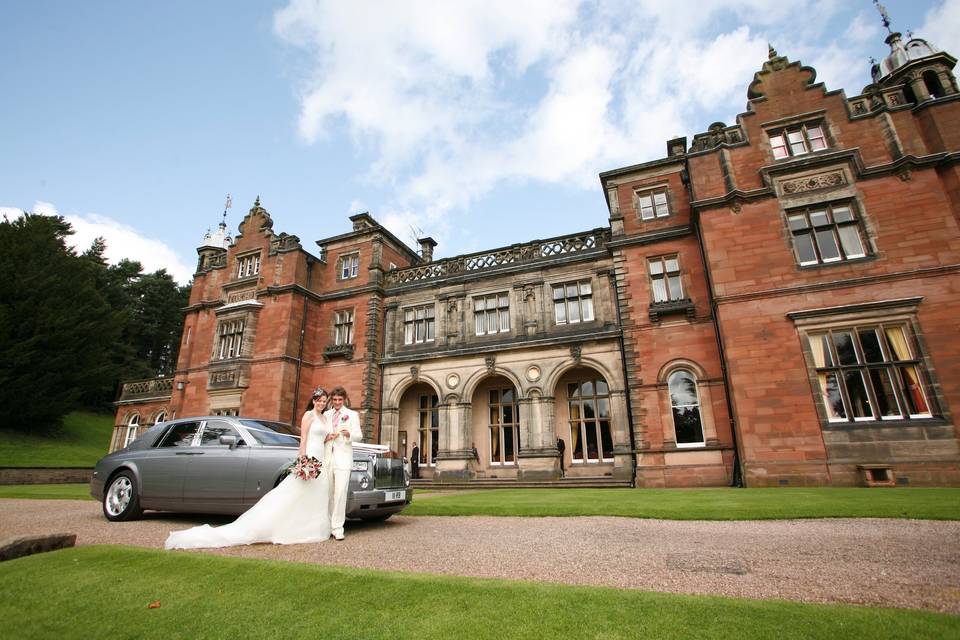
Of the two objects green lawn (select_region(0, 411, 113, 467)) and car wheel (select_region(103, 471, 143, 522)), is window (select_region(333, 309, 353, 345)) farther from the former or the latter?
car wheel (select_region(103, 471, 143, 522))

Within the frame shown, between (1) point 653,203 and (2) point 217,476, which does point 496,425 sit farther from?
(2) point 217,476

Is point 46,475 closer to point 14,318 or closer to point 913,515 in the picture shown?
point 14,318

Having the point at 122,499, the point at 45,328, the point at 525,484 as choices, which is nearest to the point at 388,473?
the point at 122,499

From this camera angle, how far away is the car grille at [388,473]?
24.9ft

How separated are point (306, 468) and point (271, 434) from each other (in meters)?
1.99

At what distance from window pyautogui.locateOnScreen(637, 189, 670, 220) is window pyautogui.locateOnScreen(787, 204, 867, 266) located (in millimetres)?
4617

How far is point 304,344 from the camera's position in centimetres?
2348

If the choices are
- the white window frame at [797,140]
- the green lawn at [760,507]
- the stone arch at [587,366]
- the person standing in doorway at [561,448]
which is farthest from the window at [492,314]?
the white window frame at [797,140]

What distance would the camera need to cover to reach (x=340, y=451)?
270 inches

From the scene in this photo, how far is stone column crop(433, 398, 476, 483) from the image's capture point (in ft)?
64.4

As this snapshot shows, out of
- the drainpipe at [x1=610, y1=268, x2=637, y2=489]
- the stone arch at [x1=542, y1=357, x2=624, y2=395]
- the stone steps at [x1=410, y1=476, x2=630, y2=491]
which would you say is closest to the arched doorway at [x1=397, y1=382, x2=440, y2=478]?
the stone steps at [x1=410, y1=476, x2=630, y2=491]

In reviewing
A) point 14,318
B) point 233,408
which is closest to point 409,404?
point 233,408

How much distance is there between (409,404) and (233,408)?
865 cm

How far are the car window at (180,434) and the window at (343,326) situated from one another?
14831 mm
